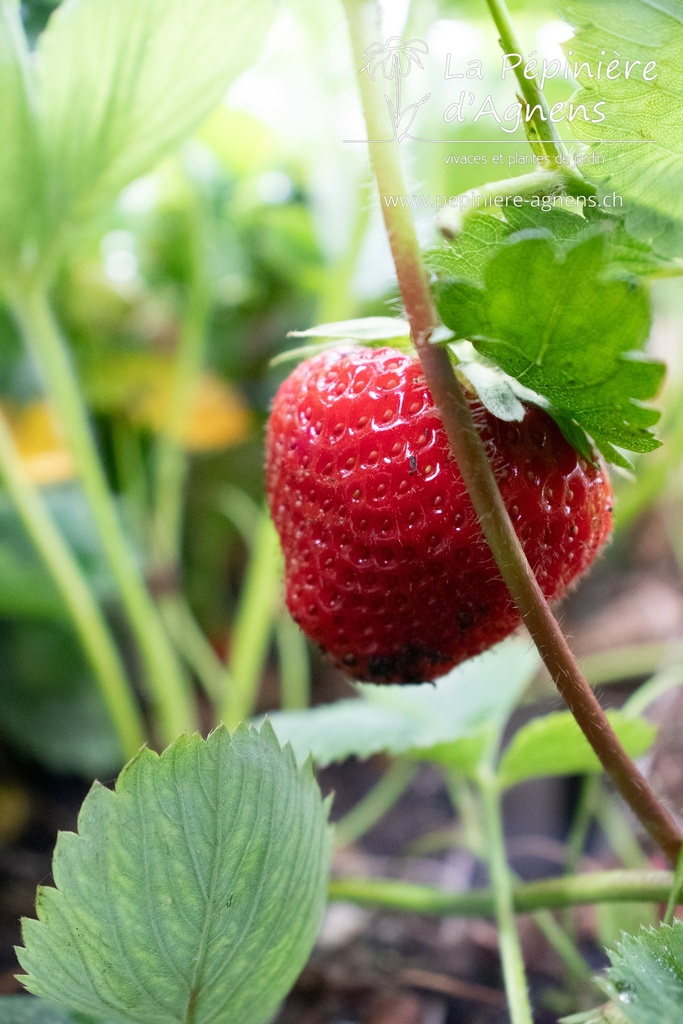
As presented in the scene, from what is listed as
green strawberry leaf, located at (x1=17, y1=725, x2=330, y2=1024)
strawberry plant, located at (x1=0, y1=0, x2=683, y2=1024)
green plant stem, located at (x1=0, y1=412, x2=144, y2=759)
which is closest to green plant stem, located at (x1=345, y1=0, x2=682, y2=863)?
strawberry plant, located at (x1=0, y1=0, x2=683, y2=1024)

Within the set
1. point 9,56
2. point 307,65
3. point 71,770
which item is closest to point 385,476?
point 9,56

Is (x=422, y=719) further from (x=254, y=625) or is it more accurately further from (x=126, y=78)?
(x=126, y=78)

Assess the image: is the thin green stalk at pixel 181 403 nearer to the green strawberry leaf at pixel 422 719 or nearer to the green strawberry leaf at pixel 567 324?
the green strawberry leaf at pixel 422 719

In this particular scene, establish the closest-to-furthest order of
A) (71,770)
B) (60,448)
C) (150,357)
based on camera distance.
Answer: (71,770), (60,448), (150,357)

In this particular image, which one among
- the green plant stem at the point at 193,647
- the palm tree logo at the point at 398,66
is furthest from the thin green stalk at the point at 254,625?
the palm tree logo at the point at 398,66

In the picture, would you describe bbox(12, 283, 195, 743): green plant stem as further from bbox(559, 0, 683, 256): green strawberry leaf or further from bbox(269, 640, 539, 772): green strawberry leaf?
bbox(559, 0, 683, 256): green strawberry leaf

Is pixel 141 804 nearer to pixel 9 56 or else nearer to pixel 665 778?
pixel 9 56
